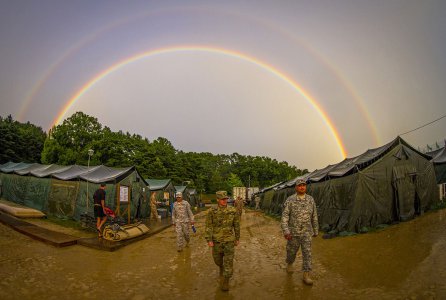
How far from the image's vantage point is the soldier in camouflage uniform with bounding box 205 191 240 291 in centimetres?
524

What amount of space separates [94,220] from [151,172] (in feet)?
132

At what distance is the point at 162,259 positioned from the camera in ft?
25.9

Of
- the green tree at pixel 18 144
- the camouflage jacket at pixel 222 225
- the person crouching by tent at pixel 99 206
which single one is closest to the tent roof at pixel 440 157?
the camouflage jacket at pixel 222 225

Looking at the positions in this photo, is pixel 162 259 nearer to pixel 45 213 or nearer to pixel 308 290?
pixel 308 290

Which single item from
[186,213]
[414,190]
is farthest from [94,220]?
[414,190]

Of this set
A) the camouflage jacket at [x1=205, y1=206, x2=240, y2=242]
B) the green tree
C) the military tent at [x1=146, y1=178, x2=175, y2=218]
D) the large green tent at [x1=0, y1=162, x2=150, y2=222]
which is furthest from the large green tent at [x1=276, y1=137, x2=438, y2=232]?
the green tree

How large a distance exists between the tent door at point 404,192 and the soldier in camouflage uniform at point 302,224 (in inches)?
297

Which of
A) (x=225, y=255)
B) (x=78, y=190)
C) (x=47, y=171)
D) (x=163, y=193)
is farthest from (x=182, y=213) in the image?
(x=163, y=193)

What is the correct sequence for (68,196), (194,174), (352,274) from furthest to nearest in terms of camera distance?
(194,174) < (68,196) < (352,274)

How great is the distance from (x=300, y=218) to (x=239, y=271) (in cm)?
217

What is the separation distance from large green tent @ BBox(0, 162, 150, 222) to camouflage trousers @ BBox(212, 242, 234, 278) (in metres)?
9.96

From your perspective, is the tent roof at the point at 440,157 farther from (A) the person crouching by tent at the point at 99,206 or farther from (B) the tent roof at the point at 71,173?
(B) the tent roof at the point at 71,173

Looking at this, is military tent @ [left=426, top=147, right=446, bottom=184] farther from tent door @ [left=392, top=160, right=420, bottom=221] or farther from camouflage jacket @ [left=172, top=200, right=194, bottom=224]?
camouflage jacket @ [left=172, top=200, right=194, bottom=224]

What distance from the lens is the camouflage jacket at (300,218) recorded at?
5465 mm
